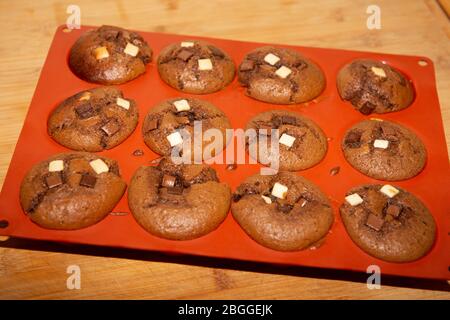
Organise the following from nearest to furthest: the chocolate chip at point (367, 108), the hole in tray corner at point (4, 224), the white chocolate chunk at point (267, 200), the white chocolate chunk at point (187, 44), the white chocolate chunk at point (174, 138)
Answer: the hole in tray corner at point (4, 224)
the white chocolate chunk at point (267, 200)
the white chocolate chunk at point (174, 138)
the chocolate chip at point (367, 108)
the white chocolate chunk at point (187, 44)

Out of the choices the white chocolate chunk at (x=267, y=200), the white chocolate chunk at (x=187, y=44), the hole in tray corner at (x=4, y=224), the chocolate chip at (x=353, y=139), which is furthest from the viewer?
the white chocolate chunk at (x=187, y=44)

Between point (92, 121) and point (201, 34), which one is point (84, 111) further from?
point (201, 34)

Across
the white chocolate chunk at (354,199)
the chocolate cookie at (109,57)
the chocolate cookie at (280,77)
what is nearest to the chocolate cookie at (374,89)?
the chocolate cookie at (280,77)

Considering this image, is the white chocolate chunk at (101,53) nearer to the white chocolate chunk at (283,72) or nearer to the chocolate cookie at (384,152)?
the white chocolate chunk at (283,72)

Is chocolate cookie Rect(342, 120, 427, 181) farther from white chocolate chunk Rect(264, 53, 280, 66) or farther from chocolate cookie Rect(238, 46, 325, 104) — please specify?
white chocolate chunk Rect(264, 53, 280, 66)

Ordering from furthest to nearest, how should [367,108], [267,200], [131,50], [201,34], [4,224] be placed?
[201,34], [131,50], [367,108], [267,200], [4,224]

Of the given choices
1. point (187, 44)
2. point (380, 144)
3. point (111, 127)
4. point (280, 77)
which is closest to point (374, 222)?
point (380, 144)
